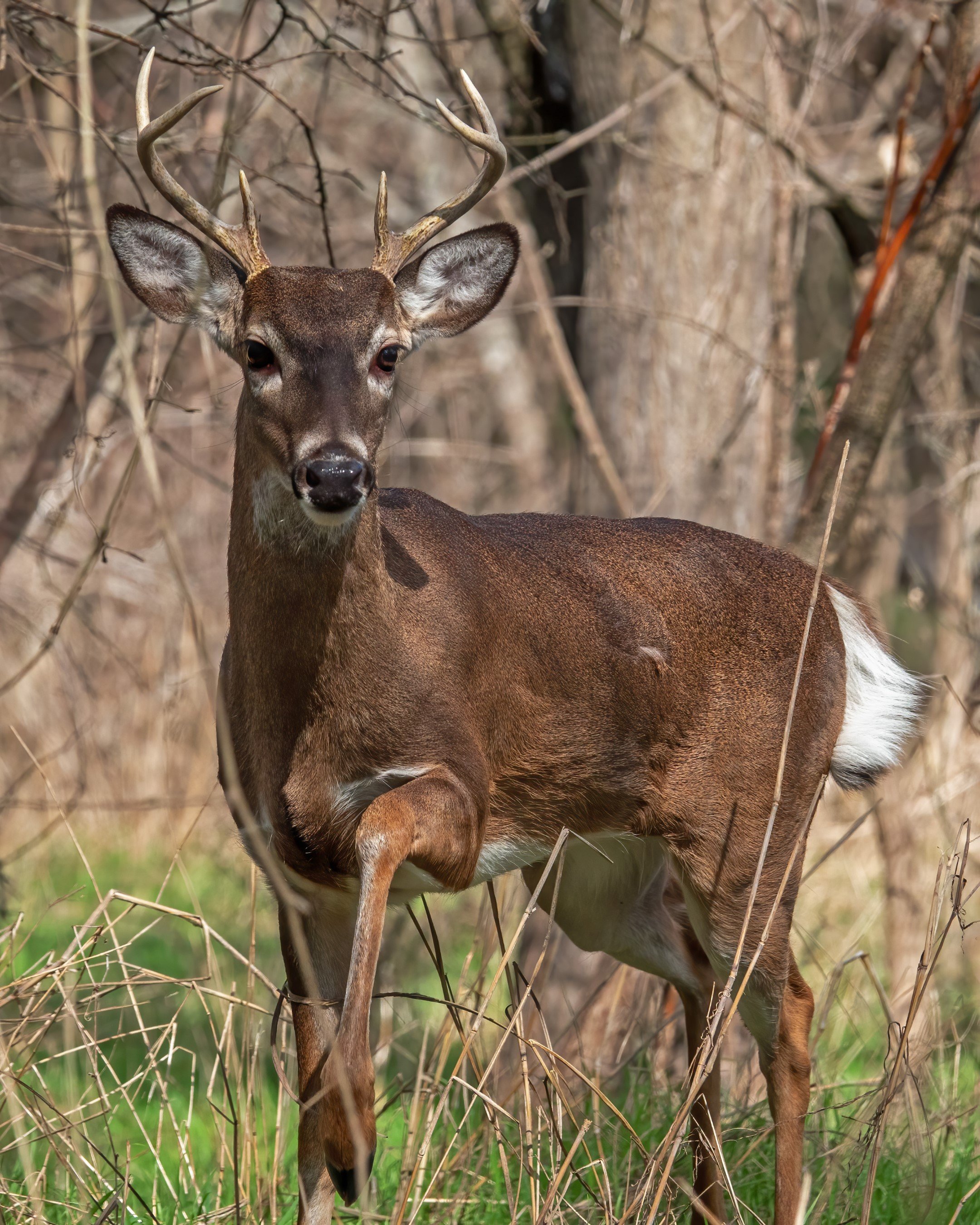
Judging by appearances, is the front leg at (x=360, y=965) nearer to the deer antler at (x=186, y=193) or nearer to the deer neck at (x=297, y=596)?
the deer neck at (x=297, y=596)

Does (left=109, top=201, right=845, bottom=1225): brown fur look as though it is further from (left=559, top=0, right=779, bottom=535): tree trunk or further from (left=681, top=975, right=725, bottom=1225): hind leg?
(left=559, top=0, right=779, bottom=535): tree trunk

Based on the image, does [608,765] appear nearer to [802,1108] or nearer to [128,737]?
[802,1108]

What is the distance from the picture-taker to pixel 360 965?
2.82 m

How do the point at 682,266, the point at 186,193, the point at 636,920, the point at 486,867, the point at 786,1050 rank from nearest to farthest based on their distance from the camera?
the point at 186,193 < the point at 486,867 < the point at 786,1050 < the point at 636,920 < the point at 682,266

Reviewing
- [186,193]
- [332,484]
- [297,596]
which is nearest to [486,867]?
[297,596]

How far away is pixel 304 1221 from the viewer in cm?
359

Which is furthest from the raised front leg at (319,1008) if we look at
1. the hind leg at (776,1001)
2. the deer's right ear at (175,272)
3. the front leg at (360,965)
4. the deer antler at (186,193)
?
the deer antler at (186,193)

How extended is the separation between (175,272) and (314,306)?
1.66 feet

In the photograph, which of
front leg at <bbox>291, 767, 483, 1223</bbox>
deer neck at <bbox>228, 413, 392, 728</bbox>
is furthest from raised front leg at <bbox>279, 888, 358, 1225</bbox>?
deer neck at <bbox>228, 413, 392, 728</bbox>

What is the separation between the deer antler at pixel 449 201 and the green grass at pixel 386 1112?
1627 mm

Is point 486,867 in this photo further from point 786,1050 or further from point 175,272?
point 175,272

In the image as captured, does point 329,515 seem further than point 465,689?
No

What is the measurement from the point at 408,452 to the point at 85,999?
643 cm

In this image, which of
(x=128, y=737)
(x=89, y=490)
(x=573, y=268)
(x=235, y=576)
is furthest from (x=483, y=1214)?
(x=89, y=490)
